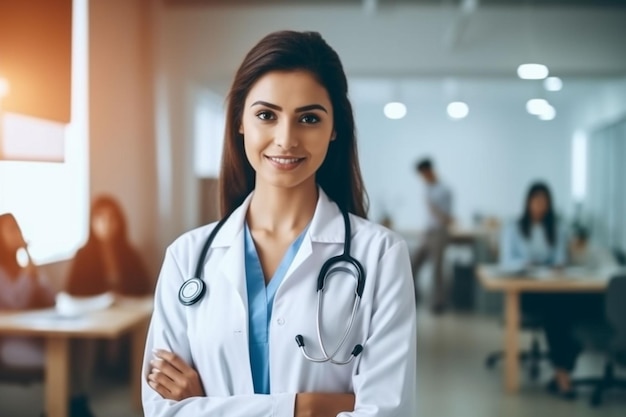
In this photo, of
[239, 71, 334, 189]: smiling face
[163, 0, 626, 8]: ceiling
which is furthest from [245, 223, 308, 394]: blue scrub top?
[163, 0, 626, 8]: ceiling

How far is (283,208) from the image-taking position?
1.03m

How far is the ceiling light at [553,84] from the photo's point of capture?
5.56 feet

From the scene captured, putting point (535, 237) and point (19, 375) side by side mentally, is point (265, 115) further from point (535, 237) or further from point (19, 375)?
point (535, 237)

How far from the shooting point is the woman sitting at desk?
2.13 m

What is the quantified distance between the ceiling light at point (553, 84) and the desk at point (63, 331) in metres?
1.12

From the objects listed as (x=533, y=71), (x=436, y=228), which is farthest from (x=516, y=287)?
(x=533, y=71)

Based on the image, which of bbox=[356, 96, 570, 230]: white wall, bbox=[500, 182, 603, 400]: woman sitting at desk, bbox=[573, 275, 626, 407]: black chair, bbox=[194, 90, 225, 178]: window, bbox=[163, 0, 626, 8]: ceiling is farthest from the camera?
bbox=[500, 182, 603, 400]: woman sitting at desk

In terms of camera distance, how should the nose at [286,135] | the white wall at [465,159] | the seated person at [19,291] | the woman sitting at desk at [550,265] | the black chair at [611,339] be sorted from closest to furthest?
the nose at [286,135]
the seated person at [19,291]
the white wall at [465,159]
the black chair at [611,339]
the woman sitting at desk at [550,265]

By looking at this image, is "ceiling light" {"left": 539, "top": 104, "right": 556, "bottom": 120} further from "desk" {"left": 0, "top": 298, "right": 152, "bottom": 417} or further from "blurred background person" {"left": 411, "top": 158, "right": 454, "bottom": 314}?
"desk" {"left": 0, "top": 298, "right": 152, "bottom": 417}

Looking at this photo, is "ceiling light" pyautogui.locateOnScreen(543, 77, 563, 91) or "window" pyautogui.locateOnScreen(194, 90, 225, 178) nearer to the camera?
"window" pyautogui.locateOnScreen(194, 90, 225, 178)

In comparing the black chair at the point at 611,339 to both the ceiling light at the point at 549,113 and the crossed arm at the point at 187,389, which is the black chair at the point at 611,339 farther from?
the crossed arm at the point at 187,389

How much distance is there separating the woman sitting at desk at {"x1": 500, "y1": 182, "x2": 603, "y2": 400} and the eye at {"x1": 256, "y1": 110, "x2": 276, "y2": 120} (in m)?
1.41

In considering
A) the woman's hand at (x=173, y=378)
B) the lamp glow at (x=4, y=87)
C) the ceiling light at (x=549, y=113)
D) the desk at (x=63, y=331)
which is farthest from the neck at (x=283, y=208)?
the ceiling light at (x=549, y=113)

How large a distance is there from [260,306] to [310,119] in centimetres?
29
